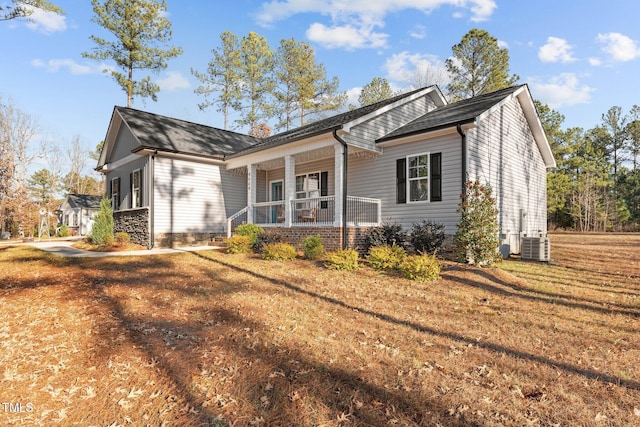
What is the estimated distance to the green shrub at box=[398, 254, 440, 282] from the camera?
7109 mm

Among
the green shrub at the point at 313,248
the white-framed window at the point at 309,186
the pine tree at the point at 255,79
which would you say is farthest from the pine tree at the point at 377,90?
the green shrub at the point at 313,248

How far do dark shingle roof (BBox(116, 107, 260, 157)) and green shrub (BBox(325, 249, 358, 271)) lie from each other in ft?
27.8

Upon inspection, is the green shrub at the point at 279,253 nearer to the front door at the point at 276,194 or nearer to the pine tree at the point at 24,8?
the front door at the point at 276,194

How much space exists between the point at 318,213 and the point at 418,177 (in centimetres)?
425

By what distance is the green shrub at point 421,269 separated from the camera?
7.11 m

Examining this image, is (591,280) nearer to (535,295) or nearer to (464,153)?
(535,295)

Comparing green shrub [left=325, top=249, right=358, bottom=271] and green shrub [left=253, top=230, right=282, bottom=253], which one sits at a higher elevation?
green shrub [left=253, top=230, right=282, bottom=253]

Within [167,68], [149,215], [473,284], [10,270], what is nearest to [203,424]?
[473,284]

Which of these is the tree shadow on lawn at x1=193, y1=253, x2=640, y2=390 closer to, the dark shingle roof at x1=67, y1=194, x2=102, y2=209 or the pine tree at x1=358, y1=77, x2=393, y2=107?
the pine tree at x1=358, y1=77, x2=393, y2=107

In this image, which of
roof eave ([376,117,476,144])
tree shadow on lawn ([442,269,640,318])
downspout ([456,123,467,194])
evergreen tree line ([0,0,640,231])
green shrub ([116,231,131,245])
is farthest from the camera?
evergreen tree line ([0,0,640,231])

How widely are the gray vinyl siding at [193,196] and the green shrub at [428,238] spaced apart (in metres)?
8.90

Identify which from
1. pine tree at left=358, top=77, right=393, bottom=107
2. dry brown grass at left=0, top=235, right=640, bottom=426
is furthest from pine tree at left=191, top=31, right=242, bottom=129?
dry brown grass at left=0, top=235, right=640, bottom=426

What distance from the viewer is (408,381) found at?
10.0 feet

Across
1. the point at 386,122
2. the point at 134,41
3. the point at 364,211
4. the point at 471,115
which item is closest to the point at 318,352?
the point at 364,211
